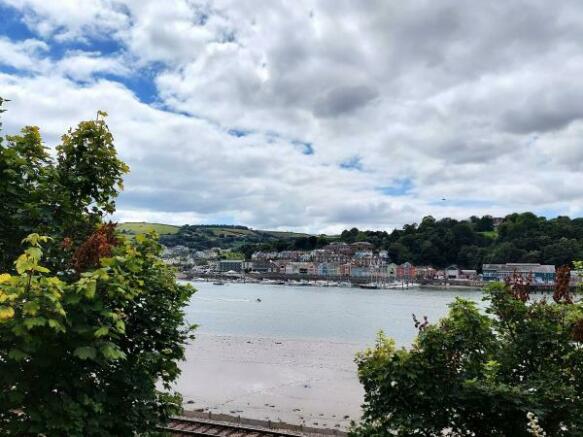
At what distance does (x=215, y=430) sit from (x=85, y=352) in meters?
14.6

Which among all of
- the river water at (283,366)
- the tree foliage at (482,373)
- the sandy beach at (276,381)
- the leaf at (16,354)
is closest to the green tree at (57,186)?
the leaf at (16,354)

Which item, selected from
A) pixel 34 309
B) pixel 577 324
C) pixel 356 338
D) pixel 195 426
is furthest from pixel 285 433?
pixel 356 338

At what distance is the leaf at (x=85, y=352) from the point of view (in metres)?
4.97

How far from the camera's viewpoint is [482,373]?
29.0ft

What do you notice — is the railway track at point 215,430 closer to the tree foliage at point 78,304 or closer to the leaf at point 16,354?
the tree foliage at point 78,304

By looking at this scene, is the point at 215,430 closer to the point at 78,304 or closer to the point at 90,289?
the point at 78,304

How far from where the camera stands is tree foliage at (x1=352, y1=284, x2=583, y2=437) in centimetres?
805

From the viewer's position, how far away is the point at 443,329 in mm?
9148

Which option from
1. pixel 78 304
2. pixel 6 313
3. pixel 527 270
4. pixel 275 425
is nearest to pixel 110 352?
pixel 78 304

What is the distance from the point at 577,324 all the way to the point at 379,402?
3.38 meters

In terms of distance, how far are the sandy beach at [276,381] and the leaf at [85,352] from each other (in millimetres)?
20979

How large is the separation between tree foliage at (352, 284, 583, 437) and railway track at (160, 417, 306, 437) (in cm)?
942

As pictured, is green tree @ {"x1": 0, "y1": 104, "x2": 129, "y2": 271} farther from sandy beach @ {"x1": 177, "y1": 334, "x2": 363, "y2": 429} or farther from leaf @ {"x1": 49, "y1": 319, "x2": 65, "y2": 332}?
sandy beach @ {"x1": 177, "y1": 334, "x2": 363, "y2": 429}

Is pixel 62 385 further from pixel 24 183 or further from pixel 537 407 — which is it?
pixel 537 407
